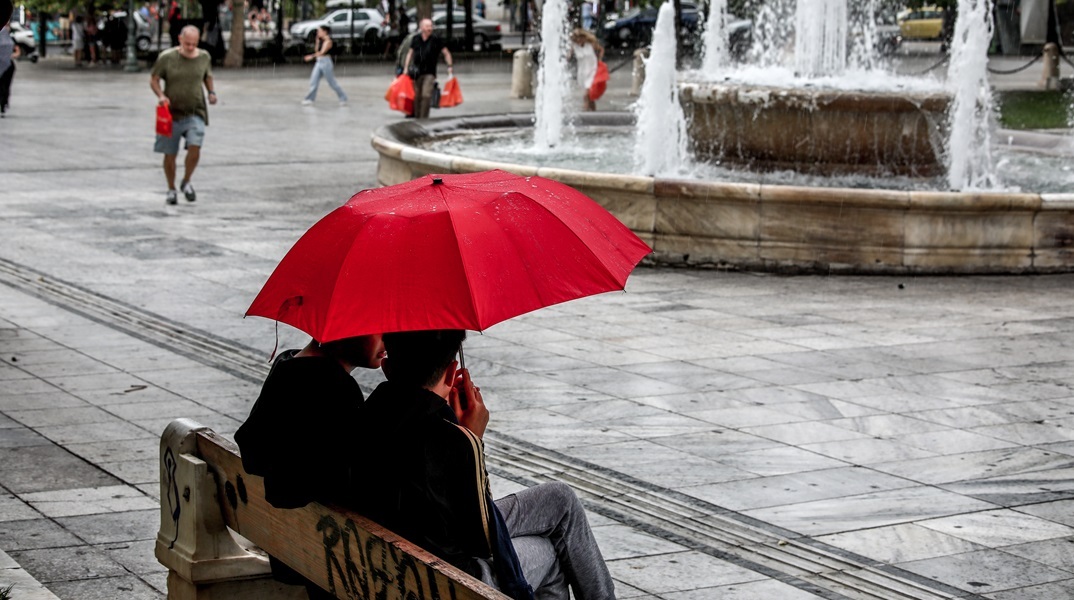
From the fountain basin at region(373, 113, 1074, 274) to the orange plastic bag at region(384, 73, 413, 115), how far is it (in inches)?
428

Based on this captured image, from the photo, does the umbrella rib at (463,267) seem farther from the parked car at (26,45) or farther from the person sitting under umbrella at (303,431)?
the parked car at (26,45)

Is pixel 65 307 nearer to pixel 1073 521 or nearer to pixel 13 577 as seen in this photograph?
pixel 13 577

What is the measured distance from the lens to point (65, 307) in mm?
9508

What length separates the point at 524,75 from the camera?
2850cm

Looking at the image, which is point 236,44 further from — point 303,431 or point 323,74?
point 303,431

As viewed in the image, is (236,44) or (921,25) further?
(921,25)

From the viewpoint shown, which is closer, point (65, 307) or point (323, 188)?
point (65, 307)

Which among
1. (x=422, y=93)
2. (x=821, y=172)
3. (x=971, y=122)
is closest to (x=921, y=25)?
(x=422, y=93)

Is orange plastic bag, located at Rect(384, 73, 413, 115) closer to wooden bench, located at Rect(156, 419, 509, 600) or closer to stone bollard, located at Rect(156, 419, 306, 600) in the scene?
wooden bench, located at Rect(156, 419, 509, 600)

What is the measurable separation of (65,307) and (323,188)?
20.7 ft

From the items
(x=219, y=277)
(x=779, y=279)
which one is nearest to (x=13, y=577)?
(x=219, y=277)

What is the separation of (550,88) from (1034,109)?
1105 cm

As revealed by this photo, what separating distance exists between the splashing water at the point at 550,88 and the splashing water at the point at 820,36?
2.91 meters

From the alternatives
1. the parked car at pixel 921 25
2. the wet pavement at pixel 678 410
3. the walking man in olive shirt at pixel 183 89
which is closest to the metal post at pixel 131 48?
the walking man in olive shirt at pixel 183 89
